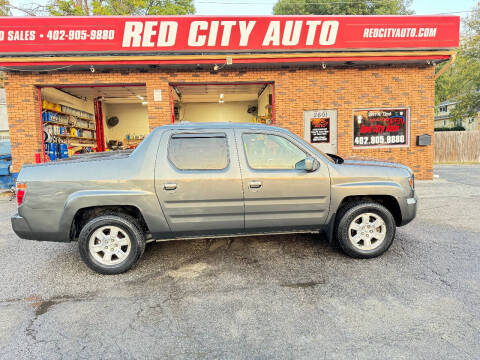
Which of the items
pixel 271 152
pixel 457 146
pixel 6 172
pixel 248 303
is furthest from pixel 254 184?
pixel 457 146

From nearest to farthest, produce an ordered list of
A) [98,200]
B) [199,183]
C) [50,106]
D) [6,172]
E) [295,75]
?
1. [98,200]
2. [199,183]
3. [6,172]
4. [295,75]
5. [50,106]

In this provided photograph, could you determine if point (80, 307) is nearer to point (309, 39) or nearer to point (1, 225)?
point (1, 225)

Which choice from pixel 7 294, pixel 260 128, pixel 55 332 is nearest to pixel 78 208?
pixel 7 294

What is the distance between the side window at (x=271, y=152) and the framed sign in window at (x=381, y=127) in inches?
298

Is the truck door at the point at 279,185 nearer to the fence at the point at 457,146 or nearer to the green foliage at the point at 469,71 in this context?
the fence at the point at 457,146

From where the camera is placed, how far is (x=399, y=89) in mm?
10516

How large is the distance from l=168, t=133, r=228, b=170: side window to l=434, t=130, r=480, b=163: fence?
21.4 meters

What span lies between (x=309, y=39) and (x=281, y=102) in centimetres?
214

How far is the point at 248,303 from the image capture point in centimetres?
298

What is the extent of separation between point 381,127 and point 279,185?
845cm

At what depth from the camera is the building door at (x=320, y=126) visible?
34.4 ft

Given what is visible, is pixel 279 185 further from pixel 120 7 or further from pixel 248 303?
pixel 120 7

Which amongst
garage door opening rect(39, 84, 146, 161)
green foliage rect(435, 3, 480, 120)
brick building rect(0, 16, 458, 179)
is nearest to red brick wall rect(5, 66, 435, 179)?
brick building rect(0, 16, 458, 179)

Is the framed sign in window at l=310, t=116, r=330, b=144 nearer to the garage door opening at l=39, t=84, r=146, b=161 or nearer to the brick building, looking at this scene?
the brick building
